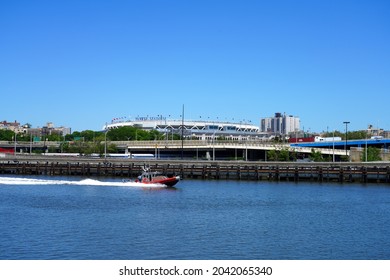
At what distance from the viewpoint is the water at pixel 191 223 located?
3359cm

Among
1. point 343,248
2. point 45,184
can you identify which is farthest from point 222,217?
point 45,184

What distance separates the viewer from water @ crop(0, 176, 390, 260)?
3359 cm

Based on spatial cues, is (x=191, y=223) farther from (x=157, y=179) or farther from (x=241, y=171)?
(x=241, y=171)

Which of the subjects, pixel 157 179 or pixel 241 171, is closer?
pixel 157 179

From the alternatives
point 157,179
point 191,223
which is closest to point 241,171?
point 157,179

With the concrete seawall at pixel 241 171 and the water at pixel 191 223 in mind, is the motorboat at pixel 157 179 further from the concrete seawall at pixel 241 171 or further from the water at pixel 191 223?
the concrete seawall at pixel 241 171

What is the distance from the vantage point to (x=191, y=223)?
141ft

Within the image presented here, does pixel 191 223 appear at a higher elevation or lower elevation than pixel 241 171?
lower

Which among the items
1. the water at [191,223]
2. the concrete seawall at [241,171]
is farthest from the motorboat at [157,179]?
the concrete seawall at [241,171]

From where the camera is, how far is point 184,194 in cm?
6425

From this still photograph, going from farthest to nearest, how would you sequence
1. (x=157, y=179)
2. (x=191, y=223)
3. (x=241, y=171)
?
(x=241, y=171), (x=157, y=179), (x=191, y=223)

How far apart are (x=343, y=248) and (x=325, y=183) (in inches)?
1893
